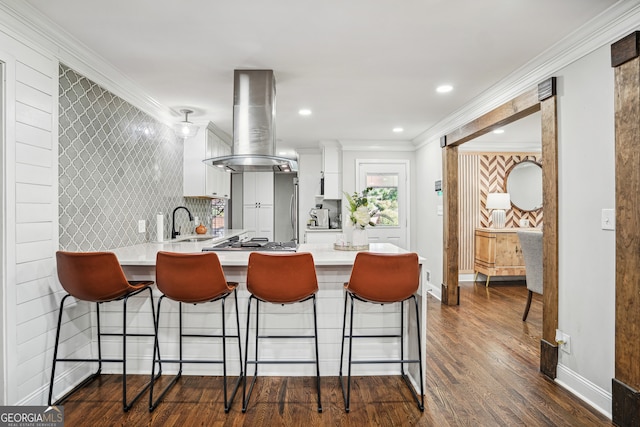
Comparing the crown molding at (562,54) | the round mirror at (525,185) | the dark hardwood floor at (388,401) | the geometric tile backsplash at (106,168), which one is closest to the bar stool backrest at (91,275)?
the geometric tile backsplash at (106,168)

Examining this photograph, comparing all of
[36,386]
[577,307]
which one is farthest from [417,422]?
[36,386]

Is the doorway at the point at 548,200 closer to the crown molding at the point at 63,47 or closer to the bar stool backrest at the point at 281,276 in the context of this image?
the bar stool backrest at the point at 281,276

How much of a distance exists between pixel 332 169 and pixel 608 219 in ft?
13.8

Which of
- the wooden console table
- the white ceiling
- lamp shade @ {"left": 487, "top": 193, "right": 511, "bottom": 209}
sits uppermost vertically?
the white ceiling

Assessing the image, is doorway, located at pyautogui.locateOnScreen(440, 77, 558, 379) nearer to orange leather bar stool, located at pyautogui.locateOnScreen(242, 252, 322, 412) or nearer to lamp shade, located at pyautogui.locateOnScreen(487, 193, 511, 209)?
orange leather bar stool, located at pyautogui.locateOnScreen(242, 252, 322, 412)

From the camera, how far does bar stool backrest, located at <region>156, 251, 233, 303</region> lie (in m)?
2.04

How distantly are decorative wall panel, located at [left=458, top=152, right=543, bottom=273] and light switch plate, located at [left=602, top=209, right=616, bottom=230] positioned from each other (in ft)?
12.6

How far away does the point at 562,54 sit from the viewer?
2.38 m

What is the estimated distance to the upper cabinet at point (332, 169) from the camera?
19.1 feet

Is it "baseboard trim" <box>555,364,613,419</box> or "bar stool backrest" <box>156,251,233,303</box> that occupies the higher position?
"bar stool backrest" <box>156,251,233,303</box>

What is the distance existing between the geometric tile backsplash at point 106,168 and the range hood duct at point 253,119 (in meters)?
Result: 0.92

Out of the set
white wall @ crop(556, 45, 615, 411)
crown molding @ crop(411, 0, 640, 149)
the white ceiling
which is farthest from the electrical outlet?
the white ceiling

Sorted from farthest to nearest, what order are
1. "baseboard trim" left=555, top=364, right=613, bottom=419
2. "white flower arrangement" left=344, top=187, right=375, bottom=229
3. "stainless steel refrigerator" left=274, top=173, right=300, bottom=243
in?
"stainless steel refrigerator" left=274, top=173, right=300, bottom=243
"white flower arrangement" left=344, top=187, right=375, bottom=229
"baseboard trim" left=555, top=364, right=613, bottom=419

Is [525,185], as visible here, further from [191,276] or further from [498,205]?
[191,276]
